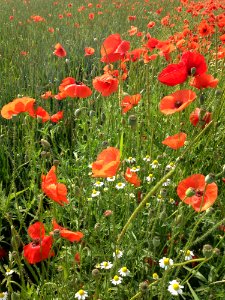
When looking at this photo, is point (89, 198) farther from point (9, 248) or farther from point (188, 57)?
point (188, 57)

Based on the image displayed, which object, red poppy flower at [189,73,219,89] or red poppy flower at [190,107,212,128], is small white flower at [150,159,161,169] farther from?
red poppy flower at [189,73,219,89]

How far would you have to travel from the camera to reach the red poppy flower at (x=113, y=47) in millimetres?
2062

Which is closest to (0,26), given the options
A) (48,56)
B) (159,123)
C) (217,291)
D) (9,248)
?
(48,56)

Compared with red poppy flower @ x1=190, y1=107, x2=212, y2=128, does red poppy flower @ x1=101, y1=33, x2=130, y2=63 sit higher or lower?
higher

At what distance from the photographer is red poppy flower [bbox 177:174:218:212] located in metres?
1.25

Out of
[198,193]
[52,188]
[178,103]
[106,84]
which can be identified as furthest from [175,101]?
[52,188]

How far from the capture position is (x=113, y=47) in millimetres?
2107

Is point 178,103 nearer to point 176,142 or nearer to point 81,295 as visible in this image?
point 176,142

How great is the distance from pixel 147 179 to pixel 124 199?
0.51 ft

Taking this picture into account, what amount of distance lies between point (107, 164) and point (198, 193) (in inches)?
13.7

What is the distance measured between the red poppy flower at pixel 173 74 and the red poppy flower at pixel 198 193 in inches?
15.3

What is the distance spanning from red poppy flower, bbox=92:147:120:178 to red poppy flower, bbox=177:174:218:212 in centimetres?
25

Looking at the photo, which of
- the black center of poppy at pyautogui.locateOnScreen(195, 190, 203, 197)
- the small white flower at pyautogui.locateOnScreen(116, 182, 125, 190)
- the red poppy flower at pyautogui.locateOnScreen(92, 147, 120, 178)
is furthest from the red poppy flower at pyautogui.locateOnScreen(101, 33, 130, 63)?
the black center of poppy at pyautogui.locateOnScreen(195, 190, 203, 197)

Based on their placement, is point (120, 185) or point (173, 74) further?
point (120, 185)
